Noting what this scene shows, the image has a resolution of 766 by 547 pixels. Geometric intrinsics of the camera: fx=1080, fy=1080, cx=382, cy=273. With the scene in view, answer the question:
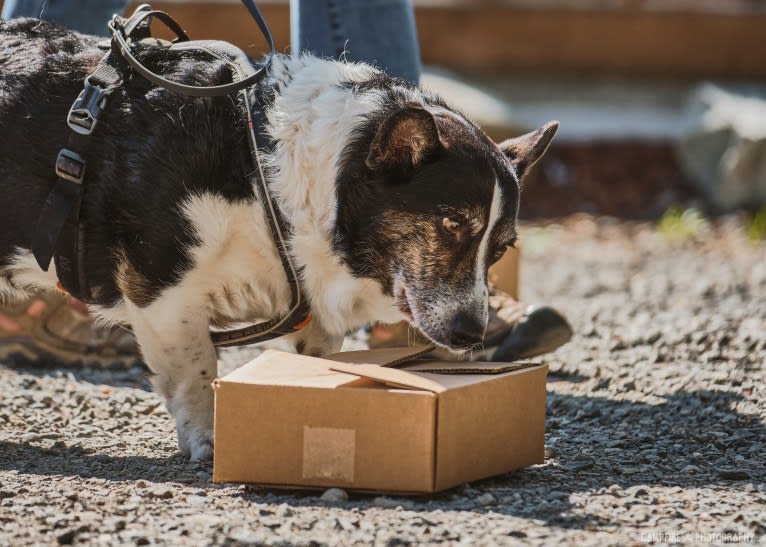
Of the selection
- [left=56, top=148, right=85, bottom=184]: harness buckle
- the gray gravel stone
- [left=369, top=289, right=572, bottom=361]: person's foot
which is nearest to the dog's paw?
the gray gravel stone

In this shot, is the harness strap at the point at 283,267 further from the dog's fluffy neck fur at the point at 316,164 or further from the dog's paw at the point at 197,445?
the dog's paw at the point at 197,445

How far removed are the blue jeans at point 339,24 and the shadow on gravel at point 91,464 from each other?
1619 mm

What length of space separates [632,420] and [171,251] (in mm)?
1582

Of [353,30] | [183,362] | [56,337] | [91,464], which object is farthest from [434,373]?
[56,337]

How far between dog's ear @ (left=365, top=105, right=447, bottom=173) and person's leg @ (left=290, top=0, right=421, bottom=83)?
0.95 meters

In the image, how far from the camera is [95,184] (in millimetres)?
3191

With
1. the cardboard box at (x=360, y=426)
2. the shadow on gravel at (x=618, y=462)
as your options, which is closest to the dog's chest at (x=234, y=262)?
the cardboard box at (x=360, y=426)

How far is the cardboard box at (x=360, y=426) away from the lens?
266cm

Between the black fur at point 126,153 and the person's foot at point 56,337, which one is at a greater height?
the black fur at point 126,153

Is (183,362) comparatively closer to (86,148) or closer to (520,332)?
(86,148)

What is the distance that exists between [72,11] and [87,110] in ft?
3.50

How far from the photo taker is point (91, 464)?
10.4 ft

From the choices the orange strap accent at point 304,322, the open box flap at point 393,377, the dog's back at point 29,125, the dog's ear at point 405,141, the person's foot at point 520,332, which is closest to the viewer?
the open box flap at point 393,377

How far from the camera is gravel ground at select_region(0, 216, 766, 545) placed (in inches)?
99.3
